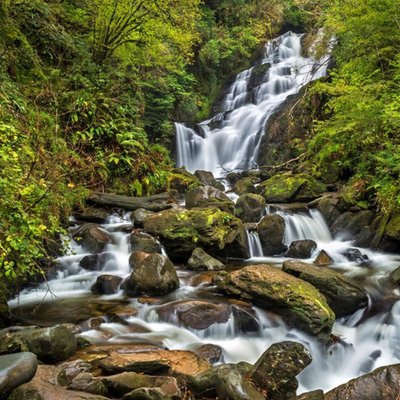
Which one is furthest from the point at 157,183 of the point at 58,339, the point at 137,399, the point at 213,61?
the point at 213,61

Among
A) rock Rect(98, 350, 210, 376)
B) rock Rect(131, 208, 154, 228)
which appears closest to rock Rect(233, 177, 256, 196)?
rock Rect(131, 208, 154, 228)

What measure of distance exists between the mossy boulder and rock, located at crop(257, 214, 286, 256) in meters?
2.53

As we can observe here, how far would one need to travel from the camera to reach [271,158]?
16.1 m

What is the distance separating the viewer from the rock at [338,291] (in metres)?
6.19

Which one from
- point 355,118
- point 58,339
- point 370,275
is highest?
point 355,118

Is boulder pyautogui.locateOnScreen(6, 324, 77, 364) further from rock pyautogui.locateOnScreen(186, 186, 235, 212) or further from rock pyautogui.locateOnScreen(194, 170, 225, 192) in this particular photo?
rock pyautogui.locateOnScreen(194, 170, 225, 192)

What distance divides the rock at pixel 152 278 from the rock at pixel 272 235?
123 inches

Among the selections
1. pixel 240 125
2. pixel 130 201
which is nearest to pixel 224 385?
pixel 130 201

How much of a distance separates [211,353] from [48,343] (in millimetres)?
1997

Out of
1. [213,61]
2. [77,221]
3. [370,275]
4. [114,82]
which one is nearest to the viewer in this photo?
[370,275]

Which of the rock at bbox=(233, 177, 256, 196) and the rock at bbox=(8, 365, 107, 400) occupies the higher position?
the rock at bbox=(233, 177, 256, 196)

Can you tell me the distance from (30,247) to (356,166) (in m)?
9.40

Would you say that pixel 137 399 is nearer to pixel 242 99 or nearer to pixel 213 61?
pixel 242 99

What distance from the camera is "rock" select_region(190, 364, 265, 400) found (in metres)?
3.81
